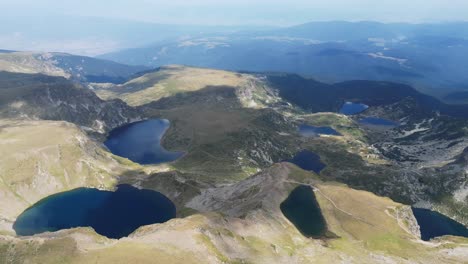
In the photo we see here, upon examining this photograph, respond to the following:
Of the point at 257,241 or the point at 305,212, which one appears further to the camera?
the point at 305,212

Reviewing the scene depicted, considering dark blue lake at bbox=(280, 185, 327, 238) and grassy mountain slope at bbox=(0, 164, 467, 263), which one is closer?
grassy mountain slope at bbox=(0, 164, 467, 263)

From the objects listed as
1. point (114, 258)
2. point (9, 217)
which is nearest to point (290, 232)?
point (114, 258)

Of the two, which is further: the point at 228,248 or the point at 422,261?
the point at 422,261

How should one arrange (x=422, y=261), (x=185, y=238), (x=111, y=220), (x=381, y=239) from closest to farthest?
(x=185, y=238) → (x=422, y=261) → (x=381, y=239) → (x=111, y=220)

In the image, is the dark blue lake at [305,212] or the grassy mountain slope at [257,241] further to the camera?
the dark blue lake at [305,212]

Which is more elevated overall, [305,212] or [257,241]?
[257,241]

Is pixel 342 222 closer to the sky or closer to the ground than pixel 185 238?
closer to the ground

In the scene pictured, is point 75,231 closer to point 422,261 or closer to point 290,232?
point 290,232

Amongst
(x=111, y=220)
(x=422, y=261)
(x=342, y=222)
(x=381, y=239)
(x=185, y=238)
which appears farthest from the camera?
(x=111, y=220)
